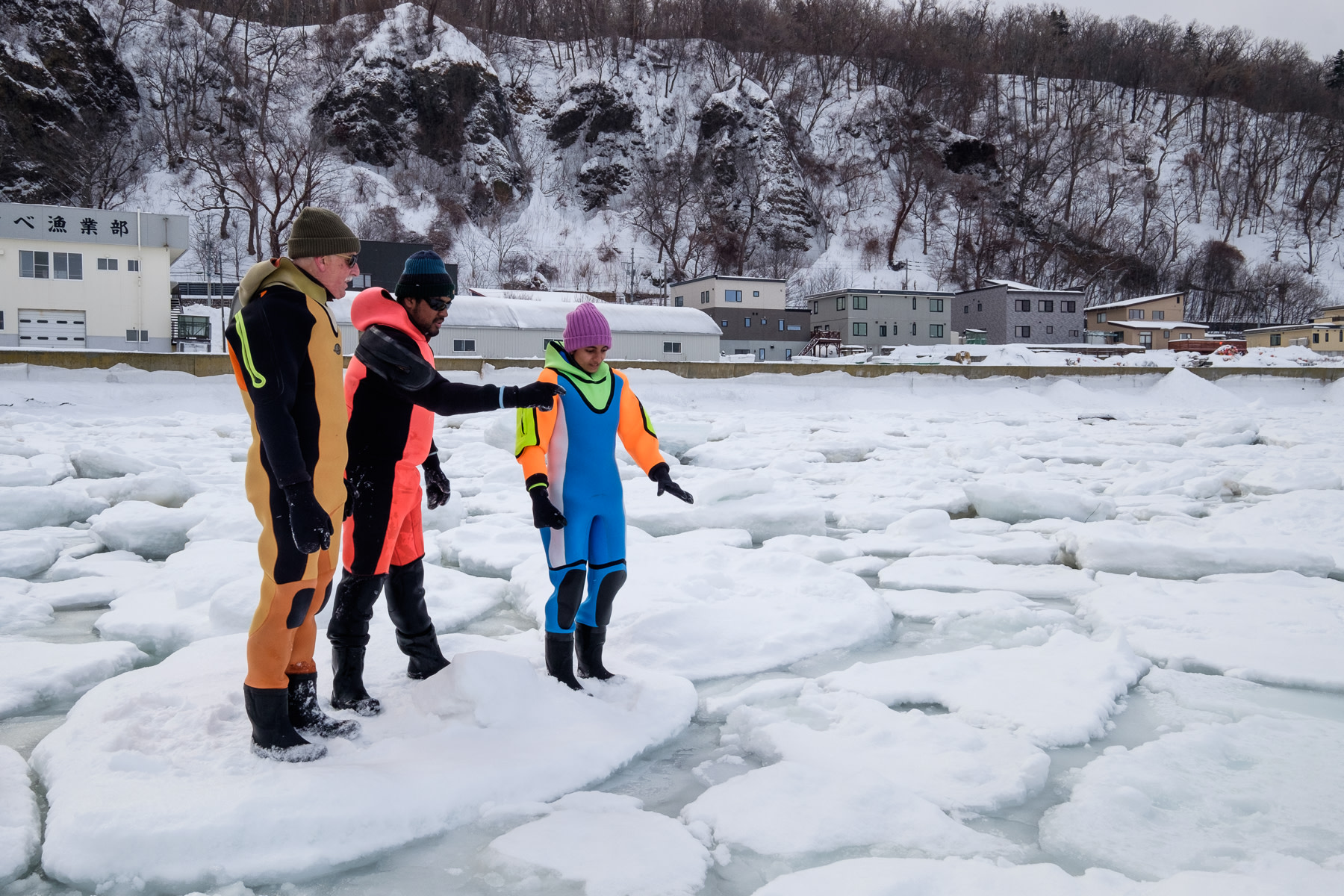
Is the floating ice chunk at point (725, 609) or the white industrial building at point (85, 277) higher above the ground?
the white industrial building at point (85, 277)

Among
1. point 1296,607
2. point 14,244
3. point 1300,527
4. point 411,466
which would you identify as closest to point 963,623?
point 1296,607

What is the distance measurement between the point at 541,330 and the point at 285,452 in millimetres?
23321

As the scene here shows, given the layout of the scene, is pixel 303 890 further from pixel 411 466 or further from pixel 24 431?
pixel 24 431

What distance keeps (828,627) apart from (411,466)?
2.05m

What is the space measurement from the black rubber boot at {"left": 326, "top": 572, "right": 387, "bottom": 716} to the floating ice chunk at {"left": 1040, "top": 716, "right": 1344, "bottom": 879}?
2.03m

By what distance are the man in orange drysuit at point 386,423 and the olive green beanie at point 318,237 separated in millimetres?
254

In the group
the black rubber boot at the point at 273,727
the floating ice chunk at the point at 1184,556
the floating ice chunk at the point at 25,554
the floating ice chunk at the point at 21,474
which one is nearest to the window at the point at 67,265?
the floating ice chunk at the point at 21,474

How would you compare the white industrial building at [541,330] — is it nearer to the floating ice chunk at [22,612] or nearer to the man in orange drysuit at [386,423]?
the floating ice chunk at [22,612]

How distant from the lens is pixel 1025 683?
3051 mm

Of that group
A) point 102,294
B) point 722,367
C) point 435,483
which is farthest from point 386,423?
point 102,294

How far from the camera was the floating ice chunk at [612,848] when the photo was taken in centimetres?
183

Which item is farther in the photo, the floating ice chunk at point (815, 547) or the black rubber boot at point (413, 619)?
the floating ice chunk at point (815, 547)

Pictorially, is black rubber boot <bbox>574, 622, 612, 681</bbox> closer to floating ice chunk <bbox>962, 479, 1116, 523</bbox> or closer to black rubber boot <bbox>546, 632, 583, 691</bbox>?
black rubber boot <bbox>546, 632, 583, 691</bbox>

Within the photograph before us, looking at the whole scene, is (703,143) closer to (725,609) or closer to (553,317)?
(553,317)
